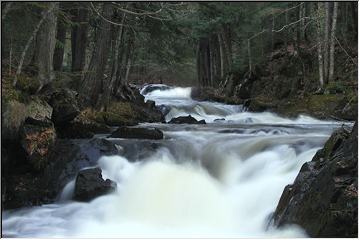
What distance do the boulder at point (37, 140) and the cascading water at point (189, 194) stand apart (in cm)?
60

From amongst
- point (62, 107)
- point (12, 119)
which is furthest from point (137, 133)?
point (12, 119)

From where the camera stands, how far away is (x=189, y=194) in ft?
22.4

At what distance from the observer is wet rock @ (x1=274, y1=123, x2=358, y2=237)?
14.3 feet

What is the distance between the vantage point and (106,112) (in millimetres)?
12195

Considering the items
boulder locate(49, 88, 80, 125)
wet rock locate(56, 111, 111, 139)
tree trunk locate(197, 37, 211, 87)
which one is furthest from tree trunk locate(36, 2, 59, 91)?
tree trunk locate(197, 37, 211, 87)

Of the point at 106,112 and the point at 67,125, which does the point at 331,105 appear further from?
the point at 67,125

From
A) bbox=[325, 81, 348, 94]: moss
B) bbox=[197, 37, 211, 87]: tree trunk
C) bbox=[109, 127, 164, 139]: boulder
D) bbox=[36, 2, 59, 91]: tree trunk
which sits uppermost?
bbox=[197, 37, 211, 87]: tree trunk

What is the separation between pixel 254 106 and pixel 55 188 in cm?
971

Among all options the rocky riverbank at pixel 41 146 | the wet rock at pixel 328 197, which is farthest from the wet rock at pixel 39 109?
the wet rock at pixel 328 197

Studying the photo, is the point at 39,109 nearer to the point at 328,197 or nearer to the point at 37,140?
the point at 37,140

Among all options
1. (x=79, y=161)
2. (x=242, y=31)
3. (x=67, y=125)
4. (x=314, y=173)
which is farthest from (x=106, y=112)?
(x=242, y=31)

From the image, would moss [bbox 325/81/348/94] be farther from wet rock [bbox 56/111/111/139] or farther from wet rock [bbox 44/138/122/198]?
wet rock [bbox 44/138/122/198]

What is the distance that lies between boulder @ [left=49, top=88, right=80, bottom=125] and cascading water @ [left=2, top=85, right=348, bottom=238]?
1231 mm

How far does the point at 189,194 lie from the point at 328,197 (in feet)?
8.29
